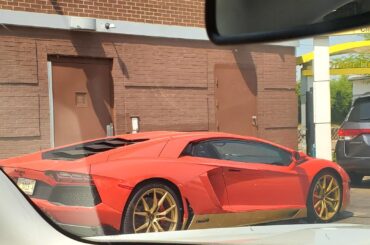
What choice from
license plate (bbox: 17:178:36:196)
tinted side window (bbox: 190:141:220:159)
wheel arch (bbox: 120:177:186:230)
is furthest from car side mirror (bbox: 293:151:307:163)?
license plate (bbox: 17:178:36:196)

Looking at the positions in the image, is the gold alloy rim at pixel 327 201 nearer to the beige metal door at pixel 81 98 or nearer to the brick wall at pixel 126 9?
the brick wall at pixel 126 9

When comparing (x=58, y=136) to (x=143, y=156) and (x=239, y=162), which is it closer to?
(x=143, y=156)

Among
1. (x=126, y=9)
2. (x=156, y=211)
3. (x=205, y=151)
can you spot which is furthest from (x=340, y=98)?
(x=126, y=9)

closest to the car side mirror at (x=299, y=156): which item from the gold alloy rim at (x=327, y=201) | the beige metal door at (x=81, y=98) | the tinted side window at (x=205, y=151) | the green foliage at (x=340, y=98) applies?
the gold alloy rim at (x=327, y=201)

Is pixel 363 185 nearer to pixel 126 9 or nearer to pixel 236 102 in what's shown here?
pixel 236 102

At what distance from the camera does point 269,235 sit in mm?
2129

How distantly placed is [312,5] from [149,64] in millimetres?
1017

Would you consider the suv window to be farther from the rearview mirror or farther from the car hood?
the rearview mirror

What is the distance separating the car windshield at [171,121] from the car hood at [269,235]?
37 mm

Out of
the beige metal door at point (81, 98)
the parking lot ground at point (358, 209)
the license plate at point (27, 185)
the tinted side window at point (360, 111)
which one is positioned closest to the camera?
the license plate at point (27, 185)

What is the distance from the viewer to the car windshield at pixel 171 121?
2104 mm

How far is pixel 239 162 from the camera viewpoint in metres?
2.22

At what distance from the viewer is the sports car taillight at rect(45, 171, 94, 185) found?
6.93 ft

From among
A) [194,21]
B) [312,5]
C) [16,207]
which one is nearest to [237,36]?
[312,5]
